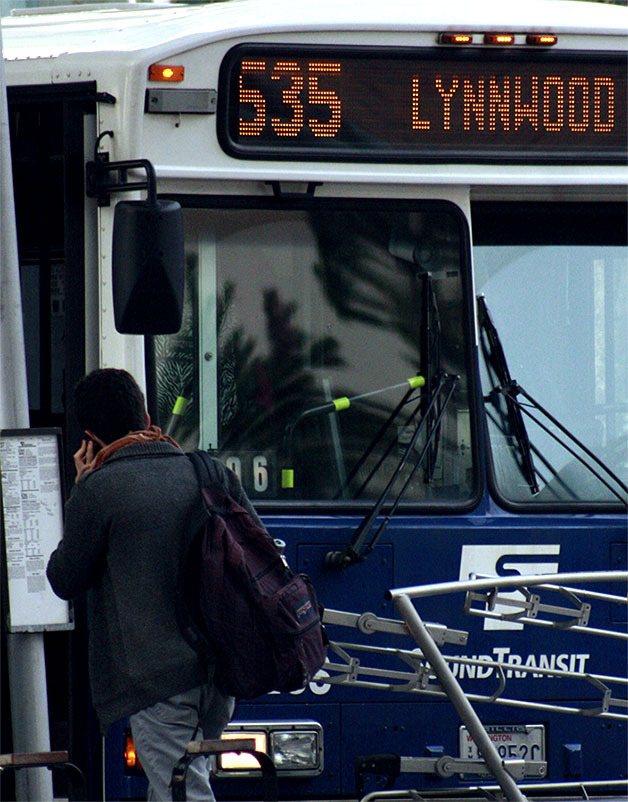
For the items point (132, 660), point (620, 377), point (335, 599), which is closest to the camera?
point (132, 660)

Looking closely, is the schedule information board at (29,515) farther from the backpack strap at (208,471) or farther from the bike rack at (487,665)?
the bike rack at (487,665)

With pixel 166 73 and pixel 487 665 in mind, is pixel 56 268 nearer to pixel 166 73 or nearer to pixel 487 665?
pixel 166 73

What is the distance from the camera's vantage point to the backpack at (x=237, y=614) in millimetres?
4195

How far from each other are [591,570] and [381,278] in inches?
47.4

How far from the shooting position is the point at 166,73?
5.09 m

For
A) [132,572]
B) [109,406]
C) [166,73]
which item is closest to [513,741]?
[132,572]

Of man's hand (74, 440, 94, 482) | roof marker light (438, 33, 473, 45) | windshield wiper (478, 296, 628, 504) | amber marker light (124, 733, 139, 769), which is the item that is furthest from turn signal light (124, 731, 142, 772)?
roof marker light (438, 33, 473, 45)

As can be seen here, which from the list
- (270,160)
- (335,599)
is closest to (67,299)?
(270,160)

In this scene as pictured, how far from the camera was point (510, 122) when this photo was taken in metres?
5.42

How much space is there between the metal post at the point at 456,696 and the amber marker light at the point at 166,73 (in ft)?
5.91

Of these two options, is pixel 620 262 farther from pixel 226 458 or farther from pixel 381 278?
pixel 226 458

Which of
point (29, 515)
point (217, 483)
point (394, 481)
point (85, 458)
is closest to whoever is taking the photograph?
point (217, 483)

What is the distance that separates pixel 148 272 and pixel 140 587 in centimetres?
100

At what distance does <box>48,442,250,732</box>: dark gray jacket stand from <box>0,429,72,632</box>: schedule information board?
59 cm
